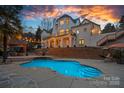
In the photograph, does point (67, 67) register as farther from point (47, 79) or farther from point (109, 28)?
point (109, 28)

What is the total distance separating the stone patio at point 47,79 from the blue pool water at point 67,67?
0.60 ft

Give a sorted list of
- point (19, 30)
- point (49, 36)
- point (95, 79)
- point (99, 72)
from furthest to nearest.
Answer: point (49, 36), point (19, 30), point (99, 72), point (95, 79)

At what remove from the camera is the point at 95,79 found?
173 inches

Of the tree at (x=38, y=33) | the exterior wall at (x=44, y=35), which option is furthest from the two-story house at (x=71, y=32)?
the tree at (x=38, y=33)

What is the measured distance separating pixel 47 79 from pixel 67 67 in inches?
44.3

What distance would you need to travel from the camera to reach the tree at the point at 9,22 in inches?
196

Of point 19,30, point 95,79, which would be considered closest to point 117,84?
point 95,79

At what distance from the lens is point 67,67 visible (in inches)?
211

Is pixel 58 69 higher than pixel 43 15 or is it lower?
lower

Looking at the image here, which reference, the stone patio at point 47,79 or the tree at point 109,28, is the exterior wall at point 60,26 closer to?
the tree at point 109,28

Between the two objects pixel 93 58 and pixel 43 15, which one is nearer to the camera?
pixel 43 15

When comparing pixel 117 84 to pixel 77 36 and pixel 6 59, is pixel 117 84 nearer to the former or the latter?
pixel 77 36

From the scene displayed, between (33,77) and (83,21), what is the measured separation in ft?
7.40
